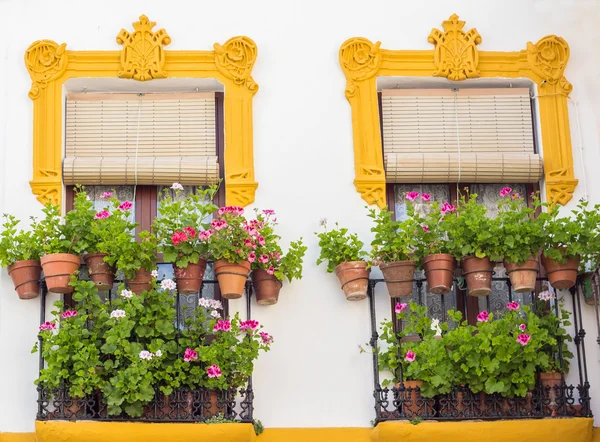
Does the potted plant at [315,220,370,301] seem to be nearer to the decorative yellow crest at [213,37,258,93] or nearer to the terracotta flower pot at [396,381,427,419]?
the terracotta flower pot at [396,381,427,419]

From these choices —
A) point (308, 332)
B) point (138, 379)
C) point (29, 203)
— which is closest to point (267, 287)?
point (308, 332)

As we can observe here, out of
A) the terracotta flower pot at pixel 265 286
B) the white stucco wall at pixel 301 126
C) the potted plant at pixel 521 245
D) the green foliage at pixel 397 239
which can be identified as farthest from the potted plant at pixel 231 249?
the potted plant at pixel 521 245

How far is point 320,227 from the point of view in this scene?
10430 millimetres

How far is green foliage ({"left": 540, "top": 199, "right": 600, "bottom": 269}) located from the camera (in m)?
10.0

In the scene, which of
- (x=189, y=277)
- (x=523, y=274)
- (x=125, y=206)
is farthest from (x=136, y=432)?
(x=523, y=274)

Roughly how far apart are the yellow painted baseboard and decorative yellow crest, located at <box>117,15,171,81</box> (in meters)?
2.64

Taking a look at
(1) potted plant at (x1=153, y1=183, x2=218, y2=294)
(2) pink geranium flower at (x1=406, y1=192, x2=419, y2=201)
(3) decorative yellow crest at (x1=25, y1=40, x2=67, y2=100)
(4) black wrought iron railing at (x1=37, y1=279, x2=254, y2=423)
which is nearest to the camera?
(4) black wrought iron railing at (x1=37, y1=279, x2=254, y2=423)

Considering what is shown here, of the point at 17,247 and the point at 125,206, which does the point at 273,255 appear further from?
the point at 17,247

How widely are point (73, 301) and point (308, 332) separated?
1.65m

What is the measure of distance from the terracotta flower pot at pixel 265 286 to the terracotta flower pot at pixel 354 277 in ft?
1.46

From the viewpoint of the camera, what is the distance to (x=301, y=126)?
1070 cm

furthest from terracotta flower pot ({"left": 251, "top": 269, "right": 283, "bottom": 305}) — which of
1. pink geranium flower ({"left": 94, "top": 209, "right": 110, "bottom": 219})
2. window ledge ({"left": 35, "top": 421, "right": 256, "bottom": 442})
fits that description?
pink geranium flower ({"left": 94, "top": 209, "right": 110, "bottom": 219})

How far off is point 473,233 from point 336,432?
162 cm

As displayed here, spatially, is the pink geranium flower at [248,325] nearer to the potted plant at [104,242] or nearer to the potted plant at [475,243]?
the potted plant at [104,242]
